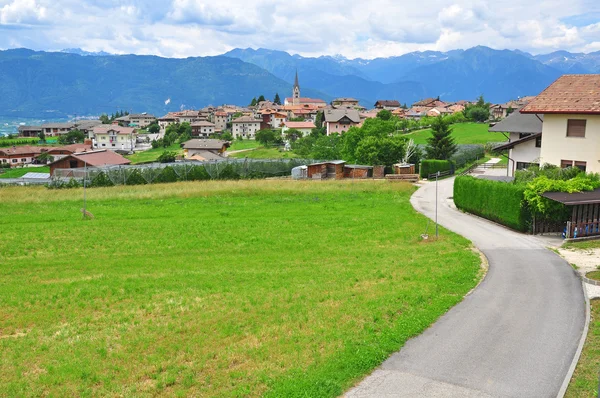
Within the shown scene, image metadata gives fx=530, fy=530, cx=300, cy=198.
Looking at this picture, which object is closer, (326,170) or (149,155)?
(326,170)

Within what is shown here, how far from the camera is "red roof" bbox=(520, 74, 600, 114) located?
30.1 m

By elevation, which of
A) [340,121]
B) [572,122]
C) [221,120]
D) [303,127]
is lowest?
[572,122]

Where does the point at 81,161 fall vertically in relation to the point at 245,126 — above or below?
below

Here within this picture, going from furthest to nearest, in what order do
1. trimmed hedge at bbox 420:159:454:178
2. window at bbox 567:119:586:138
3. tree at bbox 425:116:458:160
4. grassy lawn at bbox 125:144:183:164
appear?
grassy lawn at bbox 125:144:183:164, tree at bbox 425:116:458:160, trimmed hedge at bbox 420:159:454:178, window at bbox 567:119:586:138

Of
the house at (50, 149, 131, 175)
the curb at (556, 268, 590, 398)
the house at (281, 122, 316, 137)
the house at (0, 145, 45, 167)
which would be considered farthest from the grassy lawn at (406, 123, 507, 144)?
the house at (0, 145, 45, 167)

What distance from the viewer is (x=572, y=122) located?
101 ft

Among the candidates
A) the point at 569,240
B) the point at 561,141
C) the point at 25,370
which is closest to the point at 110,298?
the point at 25,370

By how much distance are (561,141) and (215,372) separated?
92.4 feet

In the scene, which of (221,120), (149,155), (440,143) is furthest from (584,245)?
(221,120)

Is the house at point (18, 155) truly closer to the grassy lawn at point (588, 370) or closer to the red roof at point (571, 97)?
the red roof at point (571, 97)

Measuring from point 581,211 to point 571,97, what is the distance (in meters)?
9.94

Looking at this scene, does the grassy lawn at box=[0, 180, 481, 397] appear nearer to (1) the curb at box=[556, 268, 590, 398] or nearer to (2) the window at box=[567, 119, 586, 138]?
(1) the curb at box=[556, 268, 590, 398]

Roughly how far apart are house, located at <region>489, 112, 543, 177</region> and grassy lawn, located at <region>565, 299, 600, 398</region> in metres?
25.3

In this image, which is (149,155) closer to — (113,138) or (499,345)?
(113,138)
